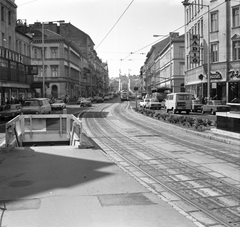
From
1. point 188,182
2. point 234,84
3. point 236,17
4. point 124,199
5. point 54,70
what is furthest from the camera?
point 54,70

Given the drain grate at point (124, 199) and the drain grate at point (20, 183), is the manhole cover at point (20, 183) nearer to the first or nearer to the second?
the drain grate at point (20, 183)

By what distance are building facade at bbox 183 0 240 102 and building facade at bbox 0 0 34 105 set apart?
22942mm

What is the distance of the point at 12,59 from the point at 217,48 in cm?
2672

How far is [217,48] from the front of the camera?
132 ft

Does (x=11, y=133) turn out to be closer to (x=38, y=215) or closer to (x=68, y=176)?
(x=68, y=176)

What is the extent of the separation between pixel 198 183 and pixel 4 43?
133 ft

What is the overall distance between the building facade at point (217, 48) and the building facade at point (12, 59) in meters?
22.9

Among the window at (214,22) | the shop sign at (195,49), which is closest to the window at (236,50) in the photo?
the window at (214,22)

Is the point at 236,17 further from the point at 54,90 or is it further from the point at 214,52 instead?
the point at 54,90

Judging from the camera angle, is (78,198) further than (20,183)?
No

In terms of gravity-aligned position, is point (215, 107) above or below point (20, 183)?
above

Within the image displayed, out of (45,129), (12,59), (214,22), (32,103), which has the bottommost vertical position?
(45,129)

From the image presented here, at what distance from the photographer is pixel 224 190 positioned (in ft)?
22.2

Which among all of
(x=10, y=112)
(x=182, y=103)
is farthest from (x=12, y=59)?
(x=182, y=103)
